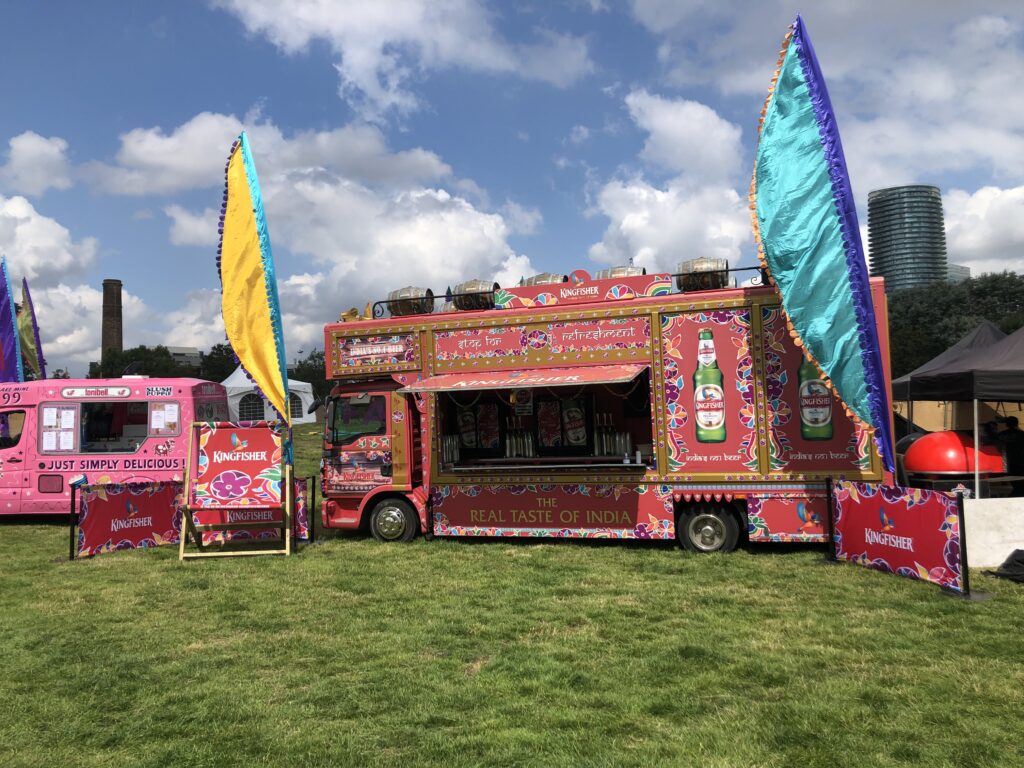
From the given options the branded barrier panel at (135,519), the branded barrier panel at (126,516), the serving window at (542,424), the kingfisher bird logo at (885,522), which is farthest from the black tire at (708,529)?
the branded barrier panel at (126,516)

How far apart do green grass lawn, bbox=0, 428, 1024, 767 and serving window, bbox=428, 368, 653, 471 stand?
175cm

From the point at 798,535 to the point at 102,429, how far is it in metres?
11.0

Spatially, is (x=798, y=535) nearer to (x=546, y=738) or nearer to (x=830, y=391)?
(x=830, y=391)

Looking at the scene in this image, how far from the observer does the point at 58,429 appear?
1205 centimetres

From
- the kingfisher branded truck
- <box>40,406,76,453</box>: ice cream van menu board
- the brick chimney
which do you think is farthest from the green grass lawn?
the brick chimney

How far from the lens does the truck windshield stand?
9.34 metres

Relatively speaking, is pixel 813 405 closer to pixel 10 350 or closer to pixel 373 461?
pixel 373 461

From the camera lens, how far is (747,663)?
4656 millimetres

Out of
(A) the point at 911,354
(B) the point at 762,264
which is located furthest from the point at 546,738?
(A) the point at 911,354

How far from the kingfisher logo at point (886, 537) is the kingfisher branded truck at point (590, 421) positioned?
677 millimetres

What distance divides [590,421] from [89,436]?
8622 mm

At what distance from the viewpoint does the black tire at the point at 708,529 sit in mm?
8094

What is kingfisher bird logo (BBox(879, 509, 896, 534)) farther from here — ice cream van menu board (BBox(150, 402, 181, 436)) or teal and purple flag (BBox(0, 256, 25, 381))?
teal and purple flag (BBox(0, 256, 25, 381))

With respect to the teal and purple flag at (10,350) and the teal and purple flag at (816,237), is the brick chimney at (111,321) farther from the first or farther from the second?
the teal and purple flag at (816,237)
